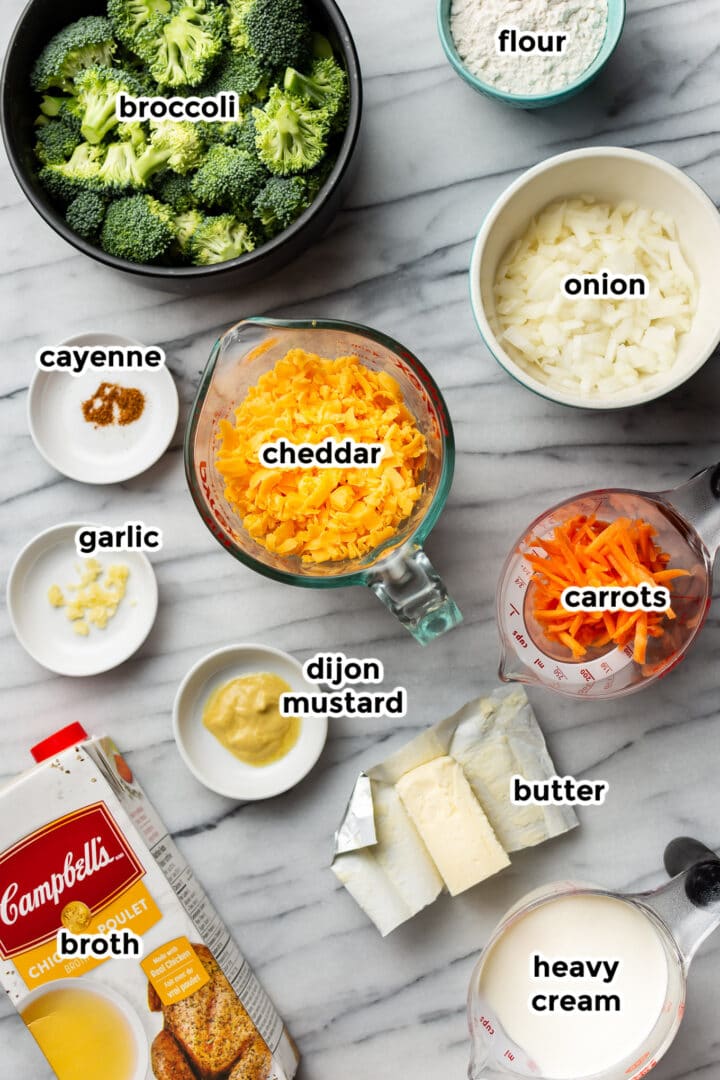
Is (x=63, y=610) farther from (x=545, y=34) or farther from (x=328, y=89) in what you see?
(x=545, y=34)

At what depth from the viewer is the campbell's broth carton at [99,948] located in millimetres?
1528

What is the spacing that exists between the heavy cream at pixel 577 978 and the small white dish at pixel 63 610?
0.84m

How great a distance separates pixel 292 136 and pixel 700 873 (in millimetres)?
1366

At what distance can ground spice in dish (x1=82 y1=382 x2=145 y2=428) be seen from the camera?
1.71 m

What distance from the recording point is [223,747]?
1724 mm

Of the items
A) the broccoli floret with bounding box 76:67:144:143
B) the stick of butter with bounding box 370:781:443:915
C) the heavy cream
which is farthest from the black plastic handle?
the broccoli floret with bounding box 76:67:144:143

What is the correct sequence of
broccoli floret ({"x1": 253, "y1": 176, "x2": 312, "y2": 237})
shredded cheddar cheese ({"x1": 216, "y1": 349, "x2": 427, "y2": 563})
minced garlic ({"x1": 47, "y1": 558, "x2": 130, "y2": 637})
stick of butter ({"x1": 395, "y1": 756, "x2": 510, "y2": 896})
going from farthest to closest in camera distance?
minced garlic ({"x1": 47, "y1": 558, "x2": 130, "y2": 637}) → stick of butter ({"x1": 395, "y1": 756, "x2": 510, "y2": 896}) → broccoli floret ({"x1": 253, "y1": 176, "x2": 312, "y2": 237}) → shredded cheddar cheese ({"x1": 216, "y1": 349, "x2": 427, "y2": 563})

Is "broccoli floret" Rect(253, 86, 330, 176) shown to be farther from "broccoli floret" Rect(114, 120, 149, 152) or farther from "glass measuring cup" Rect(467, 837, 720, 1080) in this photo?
"glass measuring cup" Rect(467, 837, 720, 1080)

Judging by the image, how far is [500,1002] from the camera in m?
1.56

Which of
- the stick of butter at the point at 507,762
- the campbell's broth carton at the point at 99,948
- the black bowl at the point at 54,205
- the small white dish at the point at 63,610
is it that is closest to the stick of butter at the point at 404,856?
the stick of butter at the point at 507,762

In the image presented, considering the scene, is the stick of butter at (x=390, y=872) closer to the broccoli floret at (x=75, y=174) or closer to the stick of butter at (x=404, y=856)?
the stick of butter at (x=404, y=856)

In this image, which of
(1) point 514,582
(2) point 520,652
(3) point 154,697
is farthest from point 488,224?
(3) point 154,697

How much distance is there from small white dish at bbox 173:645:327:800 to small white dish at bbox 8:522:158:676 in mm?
135

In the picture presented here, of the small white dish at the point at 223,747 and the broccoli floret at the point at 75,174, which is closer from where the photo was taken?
the broccoli floret at the point at 75,174
